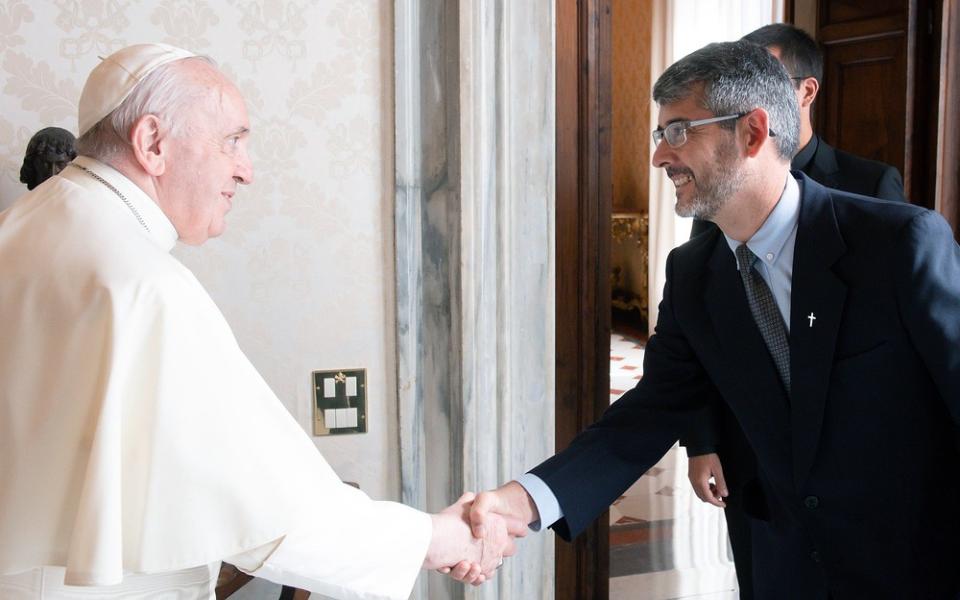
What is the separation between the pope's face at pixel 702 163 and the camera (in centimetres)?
197

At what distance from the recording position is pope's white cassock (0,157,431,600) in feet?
4.50

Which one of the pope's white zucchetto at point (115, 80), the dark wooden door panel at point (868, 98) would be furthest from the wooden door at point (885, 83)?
the pope's white zucchetto at point (115, 80)

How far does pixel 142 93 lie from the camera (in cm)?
161

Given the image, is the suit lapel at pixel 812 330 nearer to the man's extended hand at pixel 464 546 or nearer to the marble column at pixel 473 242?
the man's extended hand at pixel 464 546

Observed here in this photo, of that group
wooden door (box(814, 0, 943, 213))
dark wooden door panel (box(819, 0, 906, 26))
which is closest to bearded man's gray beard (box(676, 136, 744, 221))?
wooden door (box(814, 0, 943, 213))

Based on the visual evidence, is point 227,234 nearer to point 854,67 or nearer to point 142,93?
point 142,93

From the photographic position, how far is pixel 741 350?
78.7 inches

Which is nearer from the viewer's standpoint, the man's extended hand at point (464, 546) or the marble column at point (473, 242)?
the man's extended hand at point (464, 546)

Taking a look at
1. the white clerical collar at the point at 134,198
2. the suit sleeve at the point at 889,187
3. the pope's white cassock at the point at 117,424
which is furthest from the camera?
the suit sleeve at the point at 889,187

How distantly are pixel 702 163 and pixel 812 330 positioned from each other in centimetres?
42

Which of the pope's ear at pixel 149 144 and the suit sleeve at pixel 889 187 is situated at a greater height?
the pope's ear at pixel 149 144

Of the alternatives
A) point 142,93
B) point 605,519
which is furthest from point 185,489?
point 605,519

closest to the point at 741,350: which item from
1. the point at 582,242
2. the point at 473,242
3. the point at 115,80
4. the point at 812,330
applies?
the point at 812,330

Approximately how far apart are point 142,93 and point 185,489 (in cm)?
67
